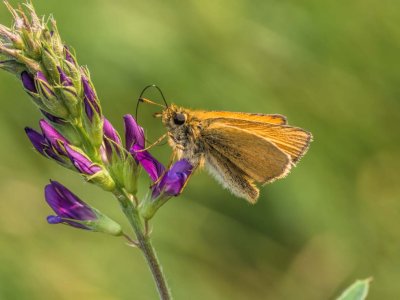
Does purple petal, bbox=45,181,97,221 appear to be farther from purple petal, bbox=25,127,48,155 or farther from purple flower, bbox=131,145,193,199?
purple flower, bbox=131,145,193,199

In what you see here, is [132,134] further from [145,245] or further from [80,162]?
[145,245]

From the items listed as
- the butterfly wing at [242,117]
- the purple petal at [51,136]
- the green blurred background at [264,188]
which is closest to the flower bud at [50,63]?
the purple petal at [51,136]

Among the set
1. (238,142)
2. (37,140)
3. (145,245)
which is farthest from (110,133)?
(238,142)

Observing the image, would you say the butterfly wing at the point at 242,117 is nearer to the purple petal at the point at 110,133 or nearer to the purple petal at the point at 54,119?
the purple petal at the point at 110,133

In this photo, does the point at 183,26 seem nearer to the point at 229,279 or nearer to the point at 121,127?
the point at 121,127

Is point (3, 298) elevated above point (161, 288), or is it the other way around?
point (161, 288)

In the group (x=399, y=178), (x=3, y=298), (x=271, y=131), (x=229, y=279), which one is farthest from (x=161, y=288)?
(x=399, y=178)
